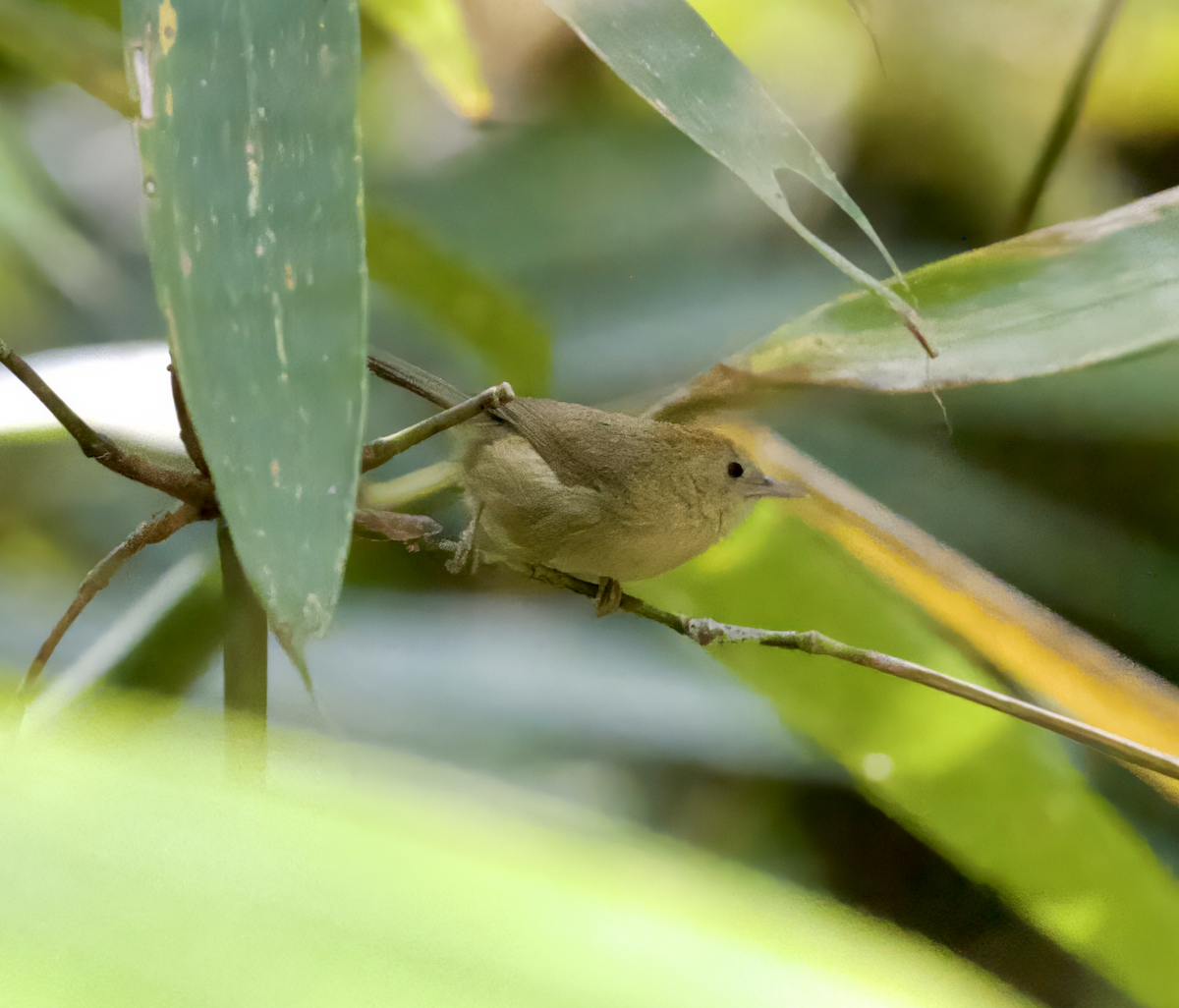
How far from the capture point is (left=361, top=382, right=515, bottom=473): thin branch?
40 centimetres

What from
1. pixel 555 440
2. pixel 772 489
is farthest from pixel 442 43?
pixel 772 489

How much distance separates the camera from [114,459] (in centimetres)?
40

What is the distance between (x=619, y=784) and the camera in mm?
599

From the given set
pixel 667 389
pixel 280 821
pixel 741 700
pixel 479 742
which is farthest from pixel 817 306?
pixel 280 821

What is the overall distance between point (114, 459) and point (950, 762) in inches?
23.2

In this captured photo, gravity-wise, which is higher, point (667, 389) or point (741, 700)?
point (667, 389)

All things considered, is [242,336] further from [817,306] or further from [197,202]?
[817,306]

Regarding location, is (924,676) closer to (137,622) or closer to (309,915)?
(309,915)

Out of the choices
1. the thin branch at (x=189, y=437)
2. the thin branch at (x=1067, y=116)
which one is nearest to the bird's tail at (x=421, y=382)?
the thin branch at (x=189, y=437)

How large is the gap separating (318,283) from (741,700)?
1.58ft

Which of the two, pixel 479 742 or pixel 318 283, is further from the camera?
pixel 479 742

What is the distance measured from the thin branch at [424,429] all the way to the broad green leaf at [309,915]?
18 cm

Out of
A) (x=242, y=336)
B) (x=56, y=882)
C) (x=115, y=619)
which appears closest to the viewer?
(x=56, y=882)

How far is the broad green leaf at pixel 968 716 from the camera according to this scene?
553 mm
